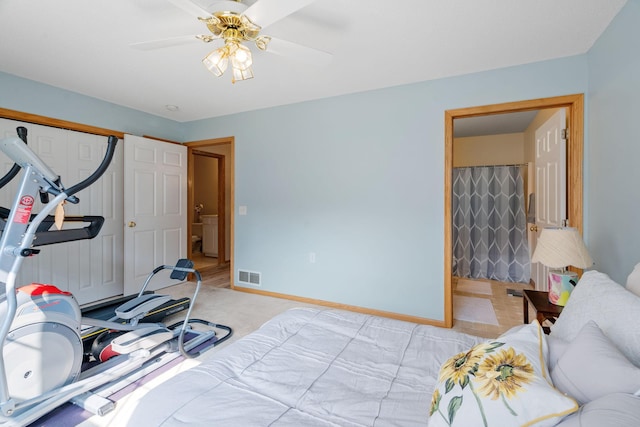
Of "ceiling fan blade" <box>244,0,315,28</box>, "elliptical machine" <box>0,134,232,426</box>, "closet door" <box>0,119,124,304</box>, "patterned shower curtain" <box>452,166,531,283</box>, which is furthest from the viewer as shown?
"patterned shower curtain" <box>452,166,531,283</box>

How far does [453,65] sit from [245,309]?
309 centimetres

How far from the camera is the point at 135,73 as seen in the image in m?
2.64

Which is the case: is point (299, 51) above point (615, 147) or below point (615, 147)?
above

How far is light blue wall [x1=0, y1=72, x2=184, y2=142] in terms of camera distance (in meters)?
2.70

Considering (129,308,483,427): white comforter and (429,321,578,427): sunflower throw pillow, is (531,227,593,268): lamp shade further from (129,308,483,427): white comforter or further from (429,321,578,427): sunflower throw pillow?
(429,321,578,427): sunflower throw pillow

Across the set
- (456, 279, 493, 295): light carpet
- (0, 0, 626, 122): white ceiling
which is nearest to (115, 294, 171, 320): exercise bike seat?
(0, 0, 626, 122): white ceiling

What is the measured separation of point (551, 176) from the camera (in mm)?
2844

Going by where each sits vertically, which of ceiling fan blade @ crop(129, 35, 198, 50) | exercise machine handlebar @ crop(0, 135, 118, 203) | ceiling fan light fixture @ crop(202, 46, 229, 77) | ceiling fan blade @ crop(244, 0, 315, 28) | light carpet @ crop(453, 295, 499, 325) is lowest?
light carpet @ crop(453, 295, 499, 325)

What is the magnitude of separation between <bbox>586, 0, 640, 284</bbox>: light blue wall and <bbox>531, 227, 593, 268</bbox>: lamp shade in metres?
0.22

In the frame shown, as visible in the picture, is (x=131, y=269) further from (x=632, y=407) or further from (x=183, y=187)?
(x=632, y=407)

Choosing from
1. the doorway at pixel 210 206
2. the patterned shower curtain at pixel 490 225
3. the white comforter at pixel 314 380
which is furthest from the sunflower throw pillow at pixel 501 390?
the patterned shower curtain at pixel 490 225

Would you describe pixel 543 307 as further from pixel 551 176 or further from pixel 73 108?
pixel 73 108

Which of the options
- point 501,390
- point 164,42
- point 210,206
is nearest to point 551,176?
point 501,390

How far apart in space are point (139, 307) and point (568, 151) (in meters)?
3.65
